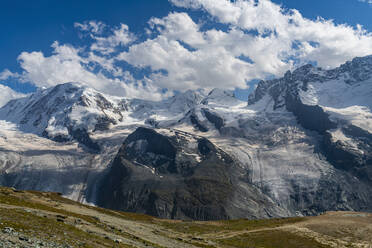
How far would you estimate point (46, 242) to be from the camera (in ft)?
120

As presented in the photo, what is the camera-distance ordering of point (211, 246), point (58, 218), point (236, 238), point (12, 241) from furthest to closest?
point (236, 238)
point (211, 246)
point (58, 218)
point (12, 241)

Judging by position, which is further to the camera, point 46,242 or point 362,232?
point 362,232

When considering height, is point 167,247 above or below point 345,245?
below

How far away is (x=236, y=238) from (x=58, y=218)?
2140 inches

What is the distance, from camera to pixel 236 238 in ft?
322

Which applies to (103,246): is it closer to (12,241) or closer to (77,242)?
(77,242)

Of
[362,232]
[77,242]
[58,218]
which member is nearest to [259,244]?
[362,232]

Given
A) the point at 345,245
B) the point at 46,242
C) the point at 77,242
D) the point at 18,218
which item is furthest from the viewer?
the point at 345,245

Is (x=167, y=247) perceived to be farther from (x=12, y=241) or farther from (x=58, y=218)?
(x=12, y=241)

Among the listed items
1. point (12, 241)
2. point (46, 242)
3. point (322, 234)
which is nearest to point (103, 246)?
point (46, 242)

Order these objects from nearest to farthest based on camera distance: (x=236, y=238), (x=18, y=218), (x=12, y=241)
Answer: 1. (x=12, y=241)
2. (x=18, y=218)
3. (x=236, y=238)

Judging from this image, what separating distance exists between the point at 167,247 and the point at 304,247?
136 ft

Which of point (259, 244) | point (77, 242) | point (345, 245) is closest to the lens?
point (77, 242)

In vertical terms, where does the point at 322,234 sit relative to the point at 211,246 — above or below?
above
